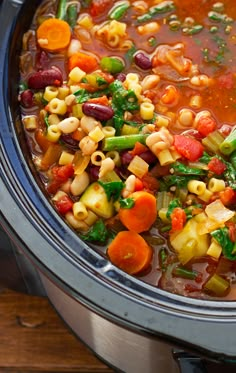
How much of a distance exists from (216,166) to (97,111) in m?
0.42

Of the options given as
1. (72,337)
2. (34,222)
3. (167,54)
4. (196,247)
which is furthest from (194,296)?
(167,54)

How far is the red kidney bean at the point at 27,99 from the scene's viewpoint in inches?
99.5

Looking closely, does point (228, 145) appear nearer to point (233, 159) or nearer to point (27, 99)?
point (233, 159)

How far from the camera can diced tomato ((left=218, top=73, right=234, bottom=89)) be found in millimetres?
2600

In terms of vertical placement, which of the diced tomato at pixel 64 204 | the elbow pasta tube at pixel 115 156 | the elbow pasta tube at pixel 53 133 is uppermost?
the elbow pasta tube at pixel 53 133

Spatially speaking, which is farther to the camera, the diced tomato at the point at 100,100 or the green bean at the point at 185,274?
the diced tomato at the point at 100,100

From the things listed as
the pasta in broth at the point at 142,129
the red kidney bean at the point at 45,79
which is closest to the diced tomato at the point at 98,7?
the pasta in broth at the point at 142,129

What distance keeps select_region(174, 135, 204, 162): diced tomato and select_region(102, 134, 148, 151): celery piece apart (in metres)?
0.11

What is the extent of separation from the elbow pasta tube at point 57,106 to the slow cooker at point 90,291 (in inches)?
4.8

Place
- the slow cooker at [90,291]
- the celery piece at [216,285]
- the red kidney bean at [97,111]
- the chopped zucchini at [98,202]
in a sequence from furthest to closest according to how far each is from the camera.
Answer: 1. the red kidney bean at [97,111]
2. the chopped zucchini at [98,202]
3. the celery piece at [216,285]
4. the slow cooker at [90,291]

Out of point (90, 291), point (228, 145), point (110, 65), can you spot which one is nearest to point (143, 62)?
point (110, 65)

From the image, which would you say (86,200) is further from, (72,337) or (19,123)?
(72,337)

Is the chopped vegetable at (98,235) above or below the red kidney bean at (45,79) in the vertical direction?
below

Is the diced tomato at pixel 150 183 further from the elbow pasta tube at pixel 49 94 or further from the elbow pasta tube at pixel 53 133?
the elbow pasta tube at pixel 49 94
